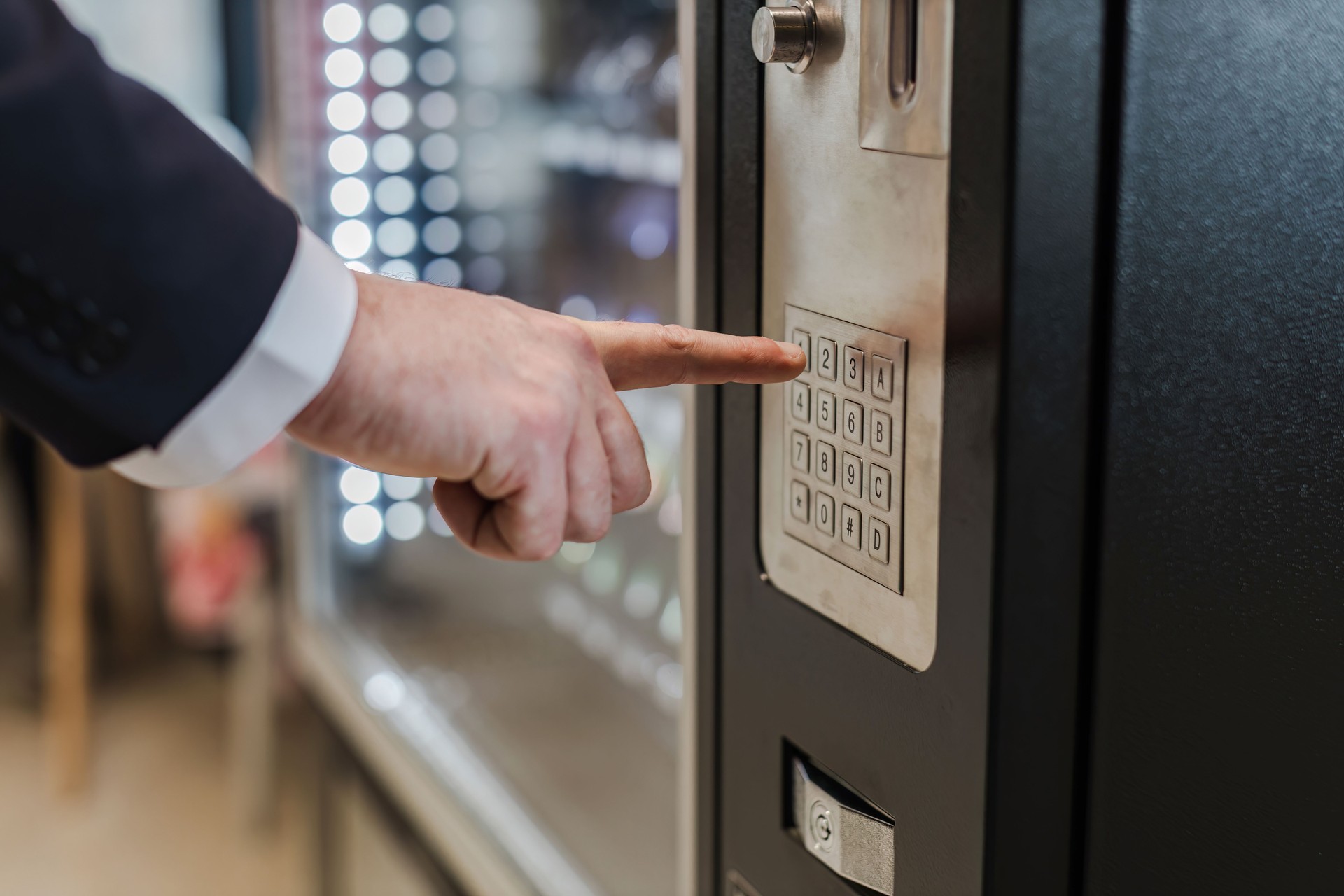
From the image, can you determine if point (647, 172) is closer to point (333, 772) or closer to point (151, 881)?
point (333, 772)

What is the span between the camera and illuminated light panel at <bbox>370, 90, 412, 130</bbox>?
70.3 inches

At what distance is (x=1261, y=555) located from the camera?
1.98 ft

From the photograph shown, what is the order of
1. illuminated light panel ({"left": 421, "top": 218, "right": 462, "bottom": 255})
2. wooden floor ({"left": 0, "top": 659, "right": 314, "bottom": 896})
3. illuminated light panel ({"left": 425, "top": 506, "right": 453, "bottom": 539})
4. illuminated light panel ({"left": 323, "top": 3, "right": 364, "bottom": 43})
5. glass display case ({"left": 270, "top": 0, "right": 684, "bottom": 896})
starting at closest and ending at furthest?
glass display case ({"left": 270, "top": 0, "right": 684, "bottom": 896}), illuminated light panel ({"left": 323, "top": 3, "right": 364, "bottom": 43}), illuminated light panel ({"left": 421, "top": 218, "right": 462, "bottom": 255}), illuminated light panel ({"left": 425, "top": 506, "right": 453, "bottom": 539}), wooden floor ({"left": 0, "top": 659, "right": 314, "bottom": 896})

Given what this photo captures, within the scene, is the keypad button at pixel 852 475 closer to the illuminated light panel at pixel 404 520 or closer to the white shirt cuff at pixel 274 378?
the white shirt cuff at pixel 274 378

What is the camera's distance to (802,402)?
663 millimetres

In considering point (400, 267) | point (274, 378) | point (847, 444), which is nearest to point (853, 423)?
point (847, 444)

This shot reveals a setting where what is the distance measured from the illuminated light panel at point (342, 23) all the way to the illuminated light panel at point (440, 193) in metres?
0.22

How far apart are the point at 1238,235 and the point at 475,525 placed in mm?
380

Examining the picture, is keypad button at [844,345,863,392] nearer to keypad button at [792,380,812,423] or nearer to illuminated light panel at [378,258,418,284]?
keypad button at [792,380,812,423]

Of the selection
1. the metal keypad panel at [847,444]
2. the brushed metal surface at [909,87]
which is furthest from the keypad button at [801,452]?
the brushed metal surface at [909,87]

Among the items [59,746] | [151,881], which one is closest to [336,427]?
[151,881]

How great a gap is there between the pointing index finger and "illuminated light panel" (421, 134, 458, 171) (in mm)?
1275

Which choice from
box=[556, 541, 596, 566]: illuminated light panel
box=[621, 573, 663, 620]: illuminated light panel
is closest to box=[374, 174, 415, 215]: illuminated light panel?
box=[556, 541, 596, 566]: illuminated light panel

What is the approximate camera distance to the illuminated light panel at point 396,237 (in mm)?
1820
